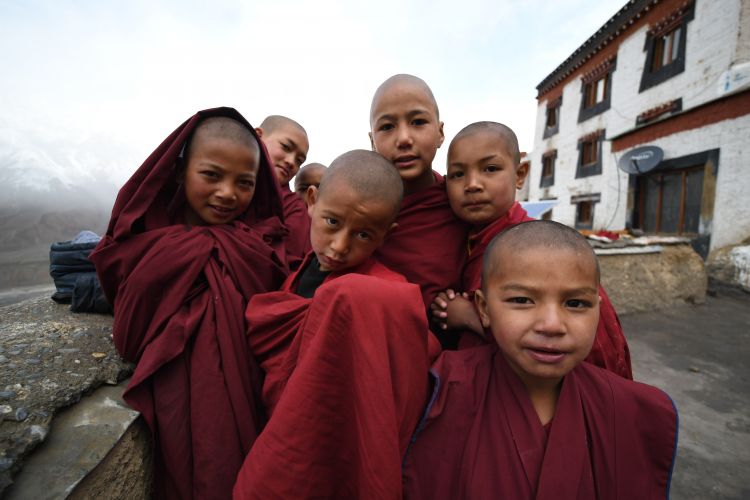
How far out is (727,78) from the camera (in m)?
7.50

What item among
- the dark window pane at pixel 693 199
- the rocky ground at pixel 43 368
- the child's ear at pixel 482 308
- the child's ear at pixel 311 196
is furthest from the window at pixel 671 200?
the rocky ground at pixel 43 368

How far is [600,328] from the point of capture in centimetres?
136

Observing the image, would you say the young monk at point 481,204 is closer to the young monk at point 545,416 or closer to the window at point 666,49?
the young monk at point 545,416

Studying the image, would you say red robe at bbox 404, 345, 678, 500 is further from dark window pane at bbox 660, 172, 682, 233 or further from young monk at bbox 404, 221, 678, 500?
dark window pane at bbox 660, 172, 682, 233

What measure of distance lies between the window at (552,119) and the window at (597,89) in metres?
1.27

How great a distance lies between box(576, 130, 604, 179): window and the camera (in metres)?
11.7

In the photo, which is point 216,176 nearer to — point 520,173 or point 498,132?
point 498,132

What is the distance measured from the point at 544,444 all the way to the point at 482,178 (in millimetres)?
1004

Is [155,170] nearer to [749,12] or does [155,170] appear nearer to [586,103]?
[749,12]

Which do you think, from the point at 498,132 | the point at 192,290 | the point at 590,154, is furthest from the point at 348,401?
the point at 590,154

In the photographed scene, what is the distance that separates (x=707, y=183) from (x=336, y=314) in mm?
10471

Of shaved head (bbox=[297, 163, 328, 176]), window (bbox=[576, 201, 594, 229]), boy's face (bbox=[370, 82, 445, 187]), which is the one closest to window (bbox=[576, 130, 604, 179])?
window (bbox=[576, 201, 594, 229])

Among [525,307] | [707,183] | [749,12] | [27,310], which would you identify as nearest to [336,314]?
[525,307]

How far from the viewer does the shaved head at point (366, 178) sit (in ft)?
4.24
